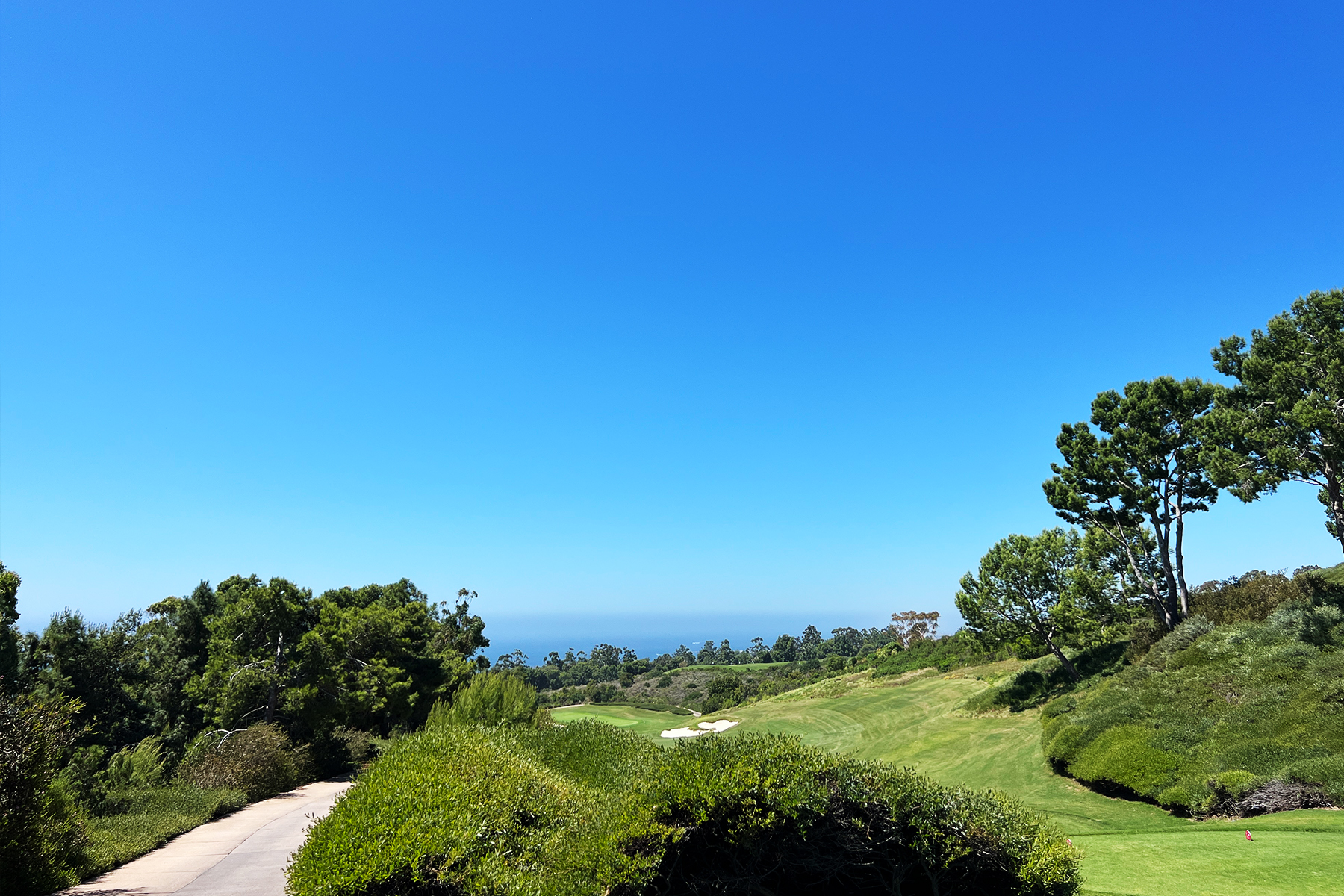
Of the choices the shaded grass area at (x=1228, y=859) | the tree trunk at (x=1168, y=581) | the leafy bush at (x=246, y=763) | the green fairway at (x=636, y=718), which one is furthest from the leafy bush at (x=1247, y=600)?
the leafy bush at (x=246, y=763)

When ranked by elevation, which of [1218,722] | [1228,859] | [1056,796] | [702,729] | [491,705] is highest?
[491,705]

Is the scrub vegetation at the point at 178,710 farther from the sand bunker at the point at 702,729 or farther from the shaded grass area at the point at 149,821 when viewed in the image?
the sand bunker at the point at 702,729

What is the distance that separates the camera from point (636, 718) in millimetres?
50062

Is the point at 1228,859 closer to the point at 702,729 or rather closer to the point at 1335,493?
the point at 1335,493

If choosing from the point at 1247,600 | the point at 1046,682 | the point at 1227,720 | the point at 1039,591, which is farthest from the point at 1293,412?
the point at 1046,682

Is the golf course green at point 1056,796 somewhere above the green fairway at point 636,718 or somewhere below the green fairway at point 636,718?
above

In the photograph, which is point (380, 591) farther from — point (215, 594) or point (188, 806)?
point (188, 806)

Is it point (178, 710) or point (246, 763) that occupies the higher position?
point (178, 710)

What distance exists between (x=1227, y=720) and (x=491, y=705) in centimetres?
2196

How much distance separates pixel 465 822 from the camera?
8.12 metres

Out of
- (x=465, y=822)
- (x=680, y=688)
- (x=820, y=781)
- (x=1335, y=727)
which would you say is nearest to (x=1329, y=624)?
(x=1335, y=727)

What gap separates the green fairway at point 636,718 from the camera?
43.3 metres

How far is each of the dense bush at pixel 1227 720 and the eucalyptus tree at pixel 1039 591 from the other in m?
4.92

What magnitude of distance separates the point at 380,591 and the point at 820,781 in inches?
1733
